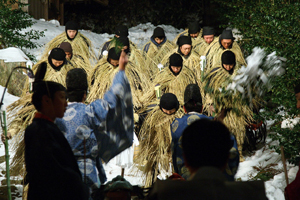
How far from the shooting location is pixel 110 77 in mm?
5637

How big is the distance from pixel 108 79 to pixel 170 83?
0.83 m

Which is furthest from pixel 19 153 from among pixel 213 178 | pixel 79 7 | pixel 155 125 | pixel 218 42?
pixel 79 7

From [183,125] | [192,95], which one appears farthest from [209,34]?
[183,125]

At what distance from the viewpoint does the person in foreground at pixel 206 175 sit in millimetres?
1646

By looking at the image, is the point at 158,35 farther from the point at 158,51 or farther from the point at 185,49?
the point at 185,49

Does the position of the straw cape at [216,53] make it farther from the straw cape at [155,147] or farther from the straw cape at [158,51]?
the straw cape at [155,147]

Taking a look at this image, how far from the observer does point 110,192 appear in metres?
2.60

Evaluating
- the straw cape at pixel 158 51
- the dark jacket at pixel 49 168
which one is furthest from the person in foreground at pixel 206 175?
the straw cape at pixel 158 51

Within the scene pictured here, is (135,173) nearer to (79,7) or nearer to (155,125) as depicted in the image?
(155,125)

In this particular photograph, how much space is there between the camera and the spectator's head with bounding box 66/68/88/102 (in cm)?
300

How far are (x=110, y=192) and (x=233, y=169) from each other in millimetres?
895

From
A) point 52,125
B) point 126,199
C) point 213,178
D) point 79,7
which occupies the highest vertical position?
point 79,7

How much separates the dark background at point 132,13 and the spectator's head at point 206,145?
36.8 feet

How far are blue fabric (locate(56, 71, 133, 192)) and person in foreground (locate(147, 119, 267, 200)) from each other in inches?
40.9
